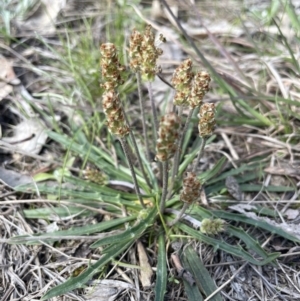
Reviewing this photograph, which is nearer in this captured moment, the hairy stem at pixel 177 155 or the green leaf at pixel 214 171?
the hairy stem at pixel 177 155

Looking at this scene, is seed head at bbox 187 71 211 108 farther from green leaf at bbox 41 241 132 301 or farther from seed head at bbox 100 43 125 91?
green leaf at bbox 41 241 132 301

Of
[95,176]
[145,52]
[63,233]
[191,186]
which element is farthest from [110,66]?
[63,233]

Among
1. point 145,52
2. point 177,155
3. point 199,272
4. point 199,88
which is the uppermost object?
point 145,52

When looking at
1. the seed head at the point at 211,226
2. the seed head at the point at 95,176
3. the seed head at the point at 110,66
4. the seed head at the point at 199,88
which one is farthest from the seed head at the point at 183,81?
the seed head at the point at 95,176

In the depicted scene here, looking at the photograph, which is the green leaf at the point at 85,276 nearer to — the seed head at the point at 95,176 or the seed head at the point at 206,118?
the seed head at the point at 95,176

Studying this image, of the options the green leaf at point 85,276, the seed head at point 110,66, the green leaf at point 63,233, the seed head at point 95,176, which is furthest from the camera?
the seed head at point 95,176

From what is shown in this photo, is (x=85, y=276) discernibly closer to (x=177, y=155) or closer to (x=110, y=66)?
(x=177, y=155)

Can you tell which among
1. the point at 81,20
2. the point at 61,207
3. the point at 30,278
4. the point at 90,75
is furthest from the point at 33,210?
the point at 81,20
